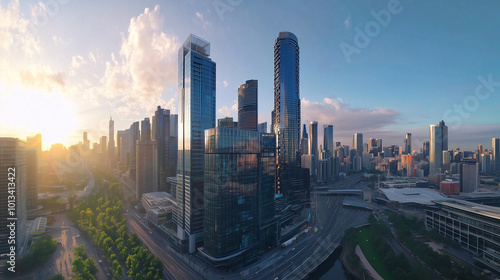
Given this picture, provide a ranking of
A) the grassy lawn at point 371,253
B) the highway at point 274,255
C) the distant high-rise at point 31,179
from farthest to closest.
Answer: the distant high-rise at point 31,179, the grassy lawn at point 371,253, the highway at point 274,255

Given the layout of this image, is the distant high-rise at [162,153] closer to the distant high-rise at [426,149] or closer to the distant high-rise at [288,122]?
the distant high-rise at [288,122]

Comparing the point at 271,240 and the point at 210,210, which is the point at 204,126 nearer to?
the point at 210,210

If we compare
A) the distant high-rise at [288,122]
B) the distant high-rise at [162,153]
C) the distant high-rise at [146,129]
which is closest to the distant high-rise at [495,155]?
the distant high-rise at [288,122]

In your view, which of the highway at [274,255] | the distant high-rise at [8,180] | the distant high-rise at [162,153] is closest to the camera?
the distant high-rise at [8,180]

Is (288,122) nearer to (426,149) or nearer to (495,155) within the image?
(426,149)

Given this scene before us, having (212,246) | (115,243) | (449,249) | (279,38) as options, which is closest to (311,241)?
(212,246)

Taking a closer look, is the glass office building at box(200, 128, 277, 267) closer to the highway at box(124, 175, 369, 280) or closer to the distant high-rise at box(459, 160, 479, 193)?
the highway at box(124, 175, 369, 280)

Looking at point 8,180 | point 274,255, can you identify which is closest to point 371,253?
point 274,255

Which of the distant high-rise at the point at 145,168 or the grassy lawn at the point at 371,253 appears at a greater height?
the distant high-rise at the point at 145,168
